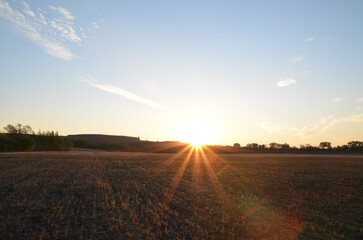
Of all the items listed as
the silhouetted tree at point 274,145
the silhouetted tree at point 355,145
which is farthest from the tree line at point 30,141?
the silhouetted tree at point 355,145

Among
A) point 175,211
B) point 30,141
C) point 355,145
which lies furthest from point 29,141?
point 355,145

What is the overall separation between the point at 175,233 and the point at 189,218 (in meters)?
1.82

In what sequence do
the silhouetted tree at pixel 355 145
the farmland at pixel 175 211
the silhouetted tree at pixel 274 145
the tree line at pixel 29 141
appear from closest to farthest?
the farmland at pixel 175 211 → the tree line at pixel 29 141 → the silhouetted tree at pixel 355 145 → the silhouetted tree at pixel 274 145

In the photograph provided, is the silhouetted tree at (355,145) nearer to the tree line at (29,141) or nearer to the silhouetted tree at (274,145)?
the silhouetted tree at (274,145)

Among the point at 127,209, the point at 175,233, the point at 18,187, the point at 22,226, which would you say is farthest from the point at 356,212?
the point at 18,187

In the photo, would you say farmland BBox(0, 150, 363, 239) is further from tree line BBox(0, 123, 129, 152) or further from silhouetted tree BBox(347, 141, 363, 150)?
silhouetted tree BBox(347, 141, 363, 150)

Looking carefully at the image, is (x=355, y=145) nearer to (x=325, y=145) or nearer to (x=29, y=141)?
(x=325, y=145)

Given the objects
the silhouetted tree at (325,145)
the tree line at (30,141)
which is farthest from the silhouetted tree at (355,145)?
the tree line at (30,141)

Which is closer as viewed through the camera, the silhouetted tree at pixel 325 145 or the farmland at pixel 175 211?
the farmland at pixel 175 211

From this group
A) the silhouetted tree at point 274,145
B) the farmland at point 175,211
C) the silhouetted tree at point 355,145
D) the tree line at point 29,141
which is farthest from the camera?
the silhouetted tree at point 274,145

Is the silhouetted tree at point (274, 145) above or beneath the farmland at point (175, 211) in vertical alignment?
above

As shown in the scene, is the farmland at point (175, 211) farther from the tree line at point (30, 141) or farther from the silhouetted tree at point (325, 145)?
the silhouetted tree at point (325, 145)

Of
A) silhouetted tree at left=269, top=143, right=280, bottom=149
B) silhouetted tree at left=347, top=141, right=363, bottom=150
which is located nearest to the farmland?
silhouetted tree at left=347, top=141, right=363, bottom=150

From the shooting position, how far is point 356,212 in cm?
1156
